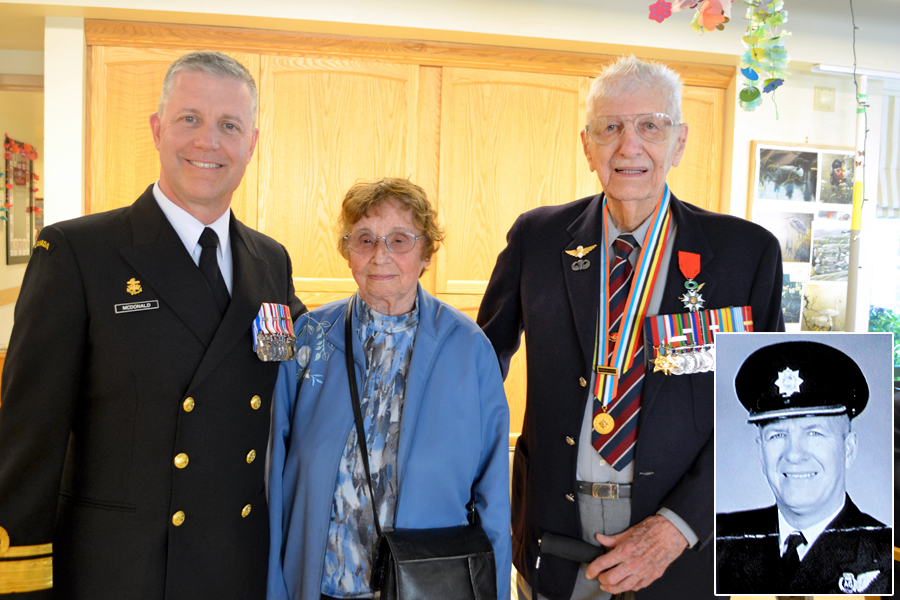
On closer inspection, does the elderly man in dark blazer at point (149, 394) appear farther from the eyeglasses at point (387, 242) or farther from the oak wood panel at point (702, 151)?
the oak wood panel at point (702, 151)

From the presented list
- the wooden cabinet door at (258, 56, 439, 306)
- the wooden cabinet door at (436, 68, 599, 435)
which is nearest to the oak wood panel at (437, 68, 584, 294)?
the wooden cabinet door at (436, 68, 599, 435)

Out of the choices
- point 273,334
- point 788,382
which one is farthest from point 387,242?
point 788,382

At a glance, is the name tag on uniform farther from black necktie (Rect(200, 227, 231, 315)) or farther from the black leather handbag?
the black leather handbag

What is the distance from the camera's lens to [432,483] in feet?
4.34

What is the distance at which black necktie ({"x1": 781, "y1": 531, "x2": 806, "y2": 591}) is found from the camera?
917 mm

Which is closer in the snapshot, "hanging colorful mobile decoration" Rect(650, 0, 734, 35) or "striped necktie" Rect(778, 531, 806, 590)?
"striped necktie" Rect(778, 531, 806, 590)

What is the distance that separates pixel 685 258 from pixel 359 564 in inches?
38.7

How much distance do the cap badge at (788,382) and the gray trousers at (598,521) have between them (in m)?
0.55

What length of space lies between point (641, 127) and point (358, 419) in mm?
934

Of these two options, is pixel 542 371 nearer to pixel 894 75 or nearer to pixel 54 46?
pixel 54 46

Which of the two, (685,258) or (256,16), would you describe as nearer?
(685,258)

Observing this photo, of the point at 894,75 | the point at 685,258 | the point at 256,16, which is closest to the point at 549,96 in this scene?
the point at 256,16

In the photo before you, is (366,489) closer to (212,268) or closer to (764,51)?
(212,268)

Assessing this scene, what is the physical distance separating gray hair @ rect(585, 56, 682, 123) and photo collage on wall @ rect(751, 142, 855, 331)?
311 cm
